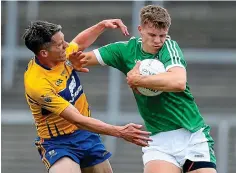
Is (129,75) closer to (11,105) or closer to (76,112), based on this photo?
(76,112)

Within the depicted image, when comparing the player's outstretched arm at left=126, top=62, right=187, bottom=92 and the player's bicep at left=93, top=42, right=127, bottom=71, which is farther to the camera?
the player's bicep at left=93, top=42, right=127, bottom=71

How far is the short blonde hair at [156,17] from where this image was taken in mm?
6102

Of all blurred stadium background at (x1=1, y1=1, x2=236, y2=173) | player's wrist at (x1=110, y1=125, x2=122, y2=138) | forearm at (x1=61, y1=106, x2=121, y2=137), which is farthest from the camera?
blurred stadium background at (x1=1, y1=1, x2=236, y2=173)

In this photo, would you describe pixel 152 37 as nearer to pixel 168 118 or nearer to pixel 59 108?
pixel 168 118

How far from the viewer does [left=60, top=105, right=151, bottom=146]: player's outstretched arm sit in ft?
19.7

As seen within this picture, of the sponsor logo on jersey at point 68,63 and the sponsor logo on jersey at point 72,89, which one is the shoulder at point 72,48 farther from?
the sponsor logo on jersey at point 72,89

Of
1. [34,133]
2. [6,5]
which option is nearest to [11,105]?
[34,133]

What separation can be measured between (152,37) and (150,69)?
24 centimetres

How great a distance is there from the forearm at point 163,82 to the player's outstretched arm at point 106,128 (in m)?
0.31

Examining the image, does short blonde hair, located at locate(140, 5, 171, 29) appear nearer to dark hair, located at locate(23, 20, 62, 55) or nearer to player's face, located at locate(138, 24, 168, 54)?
player's face, located at locate(138, 24, 168, 54)

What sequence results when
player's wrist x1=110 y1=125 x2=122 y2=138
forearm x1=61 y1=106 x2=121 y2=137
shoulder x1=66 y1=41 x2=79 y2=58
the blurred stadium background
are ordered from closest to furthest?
player's wrist x1=110 y1=125 x2=122 y2=138
forearm x1=61 y1=106 x2=121 y2=137
shoulder x1=66 y1=41 x2=79 y2=58
the blurred stadium background

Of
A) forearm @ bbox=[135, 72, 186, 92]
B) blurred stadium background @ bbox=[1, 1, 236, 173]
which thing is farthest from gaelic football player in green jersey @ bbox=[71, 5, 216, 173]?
blurred stadium background @ bbox=[1, 1, 236, 173]

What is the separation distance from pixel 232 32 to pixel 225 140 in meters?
2.14

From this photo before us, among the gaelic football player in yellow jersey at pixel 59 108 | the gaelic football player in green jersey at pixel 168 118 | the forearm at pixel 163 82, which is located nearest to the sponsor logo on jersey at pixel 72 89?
the gaelic football player in yellow jersey at pixel 59 108
